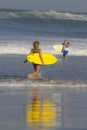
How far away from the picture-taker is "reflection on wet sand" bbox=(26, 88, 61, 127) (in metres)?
10.3

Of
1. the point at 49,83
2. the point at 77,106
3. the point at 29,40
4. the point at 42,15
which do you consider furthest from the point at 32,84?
the point at 42,15

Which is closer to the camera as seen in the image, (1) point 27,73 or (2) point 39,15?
(1) point 27,73

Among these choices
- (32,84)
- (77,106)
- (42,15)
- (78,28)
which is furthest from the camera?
(42,15)

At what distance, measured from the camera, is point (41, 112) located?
37.3 feet

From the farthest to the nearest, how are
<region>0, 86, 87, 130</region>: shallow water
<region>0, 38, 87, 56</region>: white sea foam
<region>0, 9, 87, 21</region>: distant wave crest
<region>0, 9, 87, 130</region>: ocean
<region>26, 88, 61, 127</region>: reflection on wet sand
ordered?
<region>0, 9, 87, 21</region>: distant wave crest
<region>0, 38, 87, 56</region>: white sea foam
<region>0, 9, 87, 130</region>: ocean
<region>26, 88, 61, 127</region>: reflection on wet sand
<region>0, 86, 87, 130</region>: shallow water

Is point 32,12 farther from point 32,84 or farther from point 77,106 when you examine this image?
point 77,106

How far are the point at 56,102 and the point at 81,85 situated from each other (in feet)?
11.4

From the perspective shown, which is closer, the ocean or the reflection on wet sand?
the reflection on wet sand

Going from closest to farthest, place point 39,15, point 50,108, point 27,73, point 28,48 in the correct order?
point 50,108 → point 27,73 → point 28,48 → point 39,15

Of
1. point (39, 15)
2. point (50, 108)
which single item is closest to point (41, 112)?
point (50, 108)

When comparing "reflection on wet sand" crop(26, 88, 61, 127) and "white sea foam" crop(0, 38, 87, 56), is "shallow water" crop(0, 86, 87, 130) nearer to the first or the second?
"reflection on wet sand" crop(26, 88, 61, 127)

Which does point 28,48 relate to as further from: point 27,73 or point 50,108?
point 50,108

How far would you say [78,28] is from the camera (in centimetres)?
4825

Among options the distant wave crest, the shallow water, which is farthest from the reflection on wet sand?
the distant wave crest
